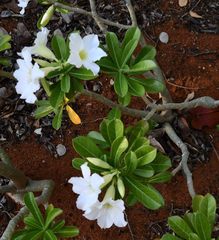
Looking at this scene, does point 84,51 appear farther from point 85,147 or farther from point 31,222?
point 31,222

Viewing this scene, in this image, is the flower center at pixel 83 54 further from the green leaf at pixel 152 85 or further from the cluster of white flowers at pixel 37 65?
the green leaf at pixel 152 85

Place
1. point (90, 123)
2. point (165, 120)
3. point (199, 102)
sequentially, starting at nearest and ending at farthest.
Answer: point (199, 102) < point (165, 120) < point (90, 123)

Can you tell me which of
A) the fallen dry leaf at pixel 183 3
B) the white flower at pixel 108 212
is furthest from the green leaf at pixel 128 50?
the fallen dry leaf at pixel 183 3

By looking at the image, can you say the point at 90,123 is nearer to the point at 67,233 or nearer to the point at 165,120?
the point at 165,120

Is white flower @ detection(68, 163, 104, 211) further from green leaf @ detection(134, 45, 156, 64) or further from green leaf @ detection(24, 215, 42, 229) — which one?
green leaf @ detection(134, 45, 156, 64)

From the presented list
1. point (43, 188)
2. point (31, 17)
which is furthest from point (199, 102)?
point (31, 17)

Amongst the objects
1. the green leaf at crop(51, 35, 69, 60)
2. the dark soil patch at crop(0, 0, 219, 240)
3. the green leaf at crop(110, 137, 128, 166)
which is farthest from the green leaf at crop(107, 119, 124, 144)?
the dark soil patch at crop(0, 0, 219, 240)

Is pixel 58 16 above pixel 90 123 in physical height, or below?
above
